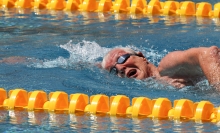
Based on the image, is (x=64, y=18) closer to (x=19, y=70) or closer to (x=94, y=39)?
(x=94, y=39)

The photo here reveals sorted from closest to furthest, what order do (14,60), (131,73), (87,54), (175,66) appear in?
(175,66) → (131,73) → (14,60) → (87,54)

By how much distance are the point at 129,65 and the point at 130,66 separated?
0.01 meters

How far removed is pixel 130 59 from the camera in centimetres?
538

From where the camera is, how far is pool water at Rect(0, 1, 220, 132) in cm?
412

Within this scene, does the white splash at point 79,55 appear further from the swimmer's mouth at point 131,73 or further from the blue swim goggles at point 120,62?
the swimmer's mouth at point 131,73

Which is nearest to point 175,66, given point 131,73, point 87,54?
point 131,73

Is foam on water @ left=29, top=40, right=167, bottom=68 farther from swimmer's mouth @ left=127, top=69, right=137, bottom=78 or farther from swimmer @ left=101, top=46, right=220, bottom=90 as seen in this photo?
swimmer's mouth @ left=127, top=69, right=137, bottom=78

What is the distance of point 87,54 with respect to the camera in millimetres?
6543

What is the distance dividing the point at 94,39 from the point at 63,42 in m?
0.36

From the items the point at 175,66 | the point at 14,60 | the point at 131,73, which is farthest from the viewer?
the point at 14,60

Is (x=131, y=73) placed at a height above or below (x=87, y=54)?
below

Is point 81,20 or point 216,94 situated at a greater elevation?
point 81,20

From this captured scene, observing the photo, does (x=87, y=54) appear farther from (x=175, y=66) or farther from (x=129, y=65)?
(x=175, y=66)

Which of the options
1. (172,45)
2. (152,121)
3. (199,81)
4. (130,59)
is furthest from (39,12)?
(152,121)
